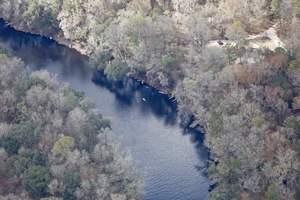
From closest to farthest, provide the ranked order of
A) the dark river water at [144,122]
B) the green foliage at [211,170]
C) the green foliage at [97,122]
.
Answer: the green foliage at [211,170]
the dark river water at [144,122]
the green foliage at [97,122]

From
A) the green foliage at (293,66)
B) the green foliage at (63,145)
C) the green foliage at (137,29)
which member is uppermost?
the green foliage at (293,66)

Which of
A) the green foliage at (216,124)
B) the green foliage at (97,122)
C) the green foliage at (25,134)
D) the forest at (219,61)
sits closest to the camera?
the forest at (219,61)

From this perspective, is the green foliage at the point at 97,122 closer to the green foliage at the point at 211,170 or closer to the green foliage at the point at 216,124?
the green foliage at the point at 216,124

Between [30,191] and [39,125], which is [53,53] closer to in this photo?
[39,125]

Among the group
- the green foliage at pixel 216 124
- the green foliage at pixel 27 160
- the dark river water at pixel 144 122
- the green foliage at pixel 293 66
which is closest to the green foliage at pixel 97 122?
the dark river water at pixel 144 122

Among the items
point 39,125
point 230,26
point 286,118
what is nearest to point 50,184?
point 39,125

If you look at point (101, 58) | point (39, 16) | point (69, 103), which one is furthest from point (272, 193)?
point (39, 16)

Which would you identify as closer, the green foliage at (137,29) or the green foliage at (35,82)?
the green foliage at (35,82)
